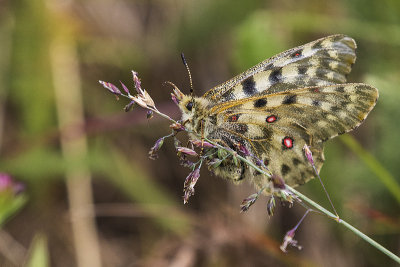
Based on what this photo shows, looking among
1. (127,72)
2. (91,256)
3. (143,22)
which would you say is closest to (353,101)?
(91,256)

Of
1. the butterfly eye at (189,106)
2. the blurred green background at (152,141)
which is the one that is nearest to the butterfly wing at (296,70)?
the butterfly eye at (189,106)

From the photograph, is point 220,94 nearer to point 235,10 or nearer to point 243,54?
point 243,54

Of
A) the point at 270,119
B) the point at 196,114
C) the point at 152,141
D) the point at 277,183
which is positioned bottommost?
the point at 277,183

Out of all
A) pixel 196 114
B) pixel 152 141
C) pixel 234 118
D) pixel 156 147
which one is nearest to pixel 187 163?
pixel 156 147

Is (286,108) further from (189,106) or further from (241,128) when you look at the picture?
(189,106)

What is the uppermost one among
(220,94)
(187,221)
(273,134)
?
(220,94)

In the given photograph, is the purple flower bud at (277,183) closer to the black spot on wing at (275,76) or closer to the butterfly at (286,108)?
the butterfly at (286,108)

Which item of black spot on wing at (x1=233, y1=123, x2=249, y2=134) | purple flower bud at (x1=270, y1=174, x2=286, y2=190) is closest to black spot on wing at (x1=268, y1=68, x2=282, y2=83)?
black spot on wing at (x1=233, y1=123, x2=249, y2=134)

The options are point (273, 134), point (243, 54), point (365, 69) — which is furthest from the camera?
point (365, 69)
